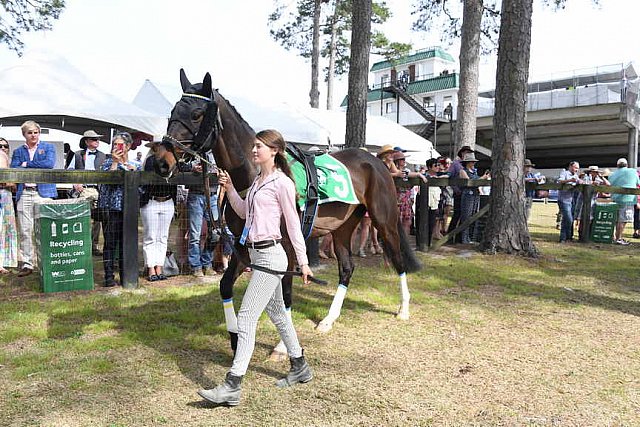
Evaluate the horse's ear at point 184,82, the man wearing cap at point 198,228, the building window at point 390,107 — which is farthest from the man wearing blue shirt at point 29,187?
the building window at point 390,107

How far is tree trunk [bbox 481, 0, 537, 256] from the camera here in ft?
30.4

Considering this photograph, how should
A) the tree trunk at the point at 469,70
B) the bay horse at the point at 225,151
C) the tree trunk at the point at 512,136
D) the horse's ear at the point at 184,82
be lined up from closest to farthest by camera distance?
the bay horse at the point at 225,151
the horse's ear at the point at 184,82
the tree trunk at the point at 512,136
the tree trunk at the point at 469,70

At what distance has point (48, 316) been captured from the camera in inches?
203

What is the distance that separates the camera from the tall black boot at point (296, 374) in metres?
3.67

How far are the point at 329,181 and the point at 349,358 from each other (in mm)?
1617

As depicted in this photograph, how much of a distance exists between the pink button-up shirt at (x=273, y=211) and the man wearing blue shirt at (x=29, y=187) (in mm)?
4419

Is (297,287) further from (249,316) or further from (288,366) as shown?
(249,316)

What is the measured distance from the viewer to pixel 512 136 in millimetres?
9312

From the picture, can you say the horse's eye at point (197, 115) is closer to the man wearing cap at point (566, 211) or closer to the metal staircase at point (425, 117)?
the man wearing cap at point (566, 211)

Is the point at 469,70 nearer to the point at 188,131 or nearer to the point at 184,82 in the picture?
the point at 184,82

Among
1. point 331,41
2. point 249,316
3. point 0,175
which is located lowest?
point 249,316

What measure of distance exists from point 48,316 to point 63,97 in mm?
7715

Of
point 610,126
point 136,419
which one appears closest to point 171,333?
point 136,419

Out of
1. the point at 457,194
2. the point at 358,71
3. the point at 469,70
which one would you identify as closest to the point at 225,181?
the point at 358,71
